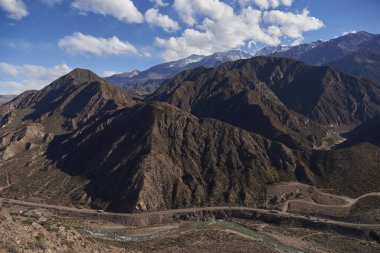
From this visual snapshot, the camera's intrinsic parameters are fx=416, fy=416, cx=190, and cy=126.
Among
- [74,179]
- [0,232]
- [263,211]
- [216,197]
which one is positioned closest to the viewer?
[0,232]

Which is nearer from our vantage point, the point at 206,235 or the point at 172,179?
Result: the point at 206,235

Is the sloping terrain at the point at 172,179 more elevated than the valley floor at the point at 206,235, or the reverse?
the sloping terrain at the point at 172,179

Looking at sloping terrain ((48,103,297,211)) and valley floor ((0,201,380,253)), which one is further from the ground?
sloping terrain ((48,103,297,211))

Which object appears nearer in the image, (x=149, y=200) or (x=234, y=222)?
(x=234, y=222)

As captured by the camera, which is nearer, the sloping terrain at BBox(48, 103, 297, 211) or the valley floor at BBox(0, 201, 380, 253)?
the valley floor at BBox(0, 201, 380, 253)

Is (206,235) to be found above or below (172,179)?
below

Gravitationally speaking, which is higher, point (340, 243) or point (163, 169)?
point (163, 169)

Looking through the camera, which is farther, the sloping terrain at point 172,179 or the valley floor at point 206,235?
the sloping terrain at point 172,179

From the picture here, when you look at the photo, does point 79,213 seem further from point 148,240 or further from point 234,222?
point 234,222

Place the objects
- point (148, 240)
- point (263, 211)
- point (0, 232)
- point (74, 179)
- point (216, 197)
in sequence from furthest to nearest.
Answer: point (74, 179) < point (216, 197) < point (263, 211) < point (148, 240) < point (0, 232)

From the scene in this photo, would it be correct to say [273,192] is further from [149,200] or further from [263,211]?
[149,200]

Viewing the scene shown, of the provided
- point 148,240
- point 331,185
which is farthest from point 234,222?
→ point 331,185
